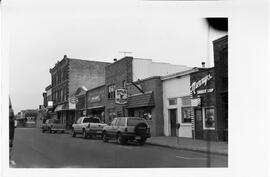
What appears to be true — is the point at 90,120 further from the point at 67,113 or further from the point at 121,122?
the point at 121,122

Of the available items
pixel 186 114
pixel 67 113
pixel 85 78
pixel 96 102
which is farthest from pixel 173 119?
pixel 85 78

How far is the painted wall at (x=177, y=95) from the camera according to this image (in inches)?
723

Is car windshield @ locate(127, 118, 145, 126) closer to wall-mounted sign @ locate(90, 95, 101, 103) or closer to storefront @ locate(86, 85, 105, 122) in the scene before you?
storefront @ locate(86, 85, 105, 122)

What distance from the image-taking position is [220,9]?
10562 millimetres

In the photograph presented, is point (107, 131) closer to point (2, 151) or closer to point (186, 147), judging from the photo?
point (186, 147)

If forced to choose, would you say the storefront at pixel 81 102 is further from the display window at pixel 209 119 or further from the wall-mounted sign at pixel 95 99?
the display window at pixel 209 119

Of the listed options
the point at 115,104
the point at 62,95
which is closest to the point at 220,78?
the point at 115,104

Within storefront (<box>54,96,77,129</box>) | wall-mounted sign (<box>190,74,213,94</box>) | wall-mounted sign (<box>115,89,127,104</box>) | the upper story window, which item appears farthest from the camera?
the upper story window

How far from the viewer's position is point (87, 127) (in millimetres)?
20328

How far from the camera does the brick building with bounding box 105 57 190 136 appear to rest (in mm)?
22984

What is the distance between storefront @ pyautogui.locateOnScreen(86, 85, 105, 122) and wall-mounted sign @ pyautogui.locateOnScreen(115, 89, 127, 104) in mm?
1409

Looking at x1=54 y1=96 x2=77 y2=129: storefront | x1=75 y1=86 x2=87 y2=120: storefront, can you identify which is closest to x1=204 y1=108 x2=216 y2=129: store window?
x1=54 y1=96 x2=77 y2=129: storefront
